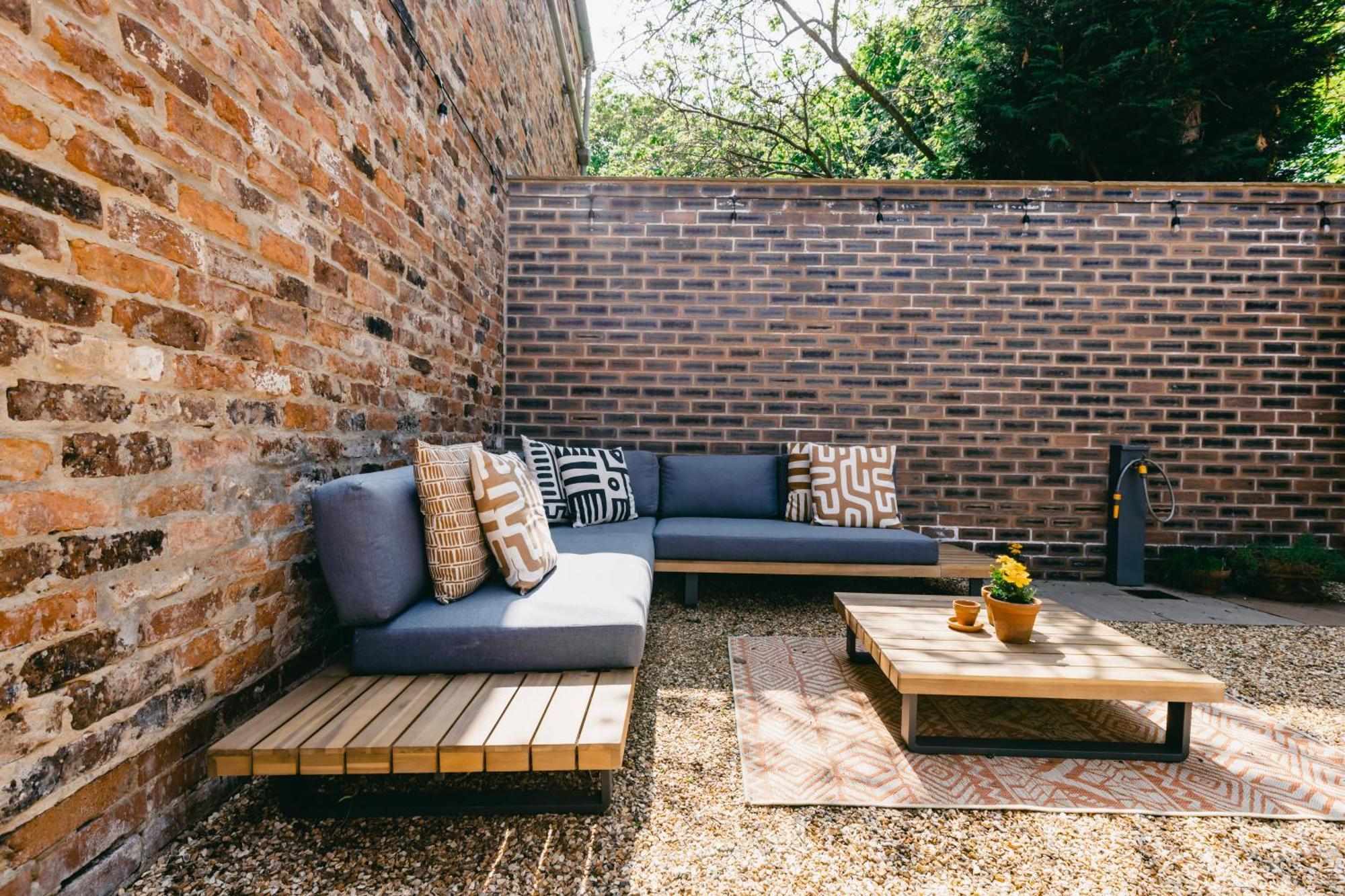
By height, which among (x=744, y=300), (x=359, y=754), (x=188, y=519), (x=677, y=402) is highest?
(x=744, y=300)

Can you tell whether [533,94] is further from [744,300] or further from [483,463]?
[483,463]

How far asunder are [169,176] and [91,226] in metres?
0.25

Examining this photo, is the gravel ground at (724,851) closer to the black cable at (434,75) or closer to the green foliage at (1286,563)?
the black cable at (434,75)

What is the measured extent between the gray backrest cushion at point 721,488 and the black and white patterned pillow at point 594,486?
0.30 m

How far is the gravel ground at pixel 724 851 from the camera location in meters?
1.23

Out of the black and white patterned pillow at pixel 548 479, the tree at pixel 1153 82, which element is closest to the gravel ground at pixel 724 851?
the black and white patterned pillow at pixel 548 479

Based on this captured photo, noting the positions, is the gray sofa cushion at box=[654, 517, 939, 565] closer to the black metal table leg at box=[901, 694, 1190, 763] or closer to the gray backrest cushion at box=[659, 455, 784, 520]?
the gray backrest cushion at box=[659, 455, 784, 520]

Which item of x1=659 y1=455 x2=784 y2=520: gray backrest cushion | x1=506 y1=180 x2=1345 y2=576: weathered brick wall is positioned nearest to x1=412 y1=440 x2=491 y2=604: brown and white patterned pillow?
x1=659 y1=455 x2=784 y2=520: gray backrest cushion

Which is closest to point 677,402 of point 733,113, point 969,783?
point 969,783

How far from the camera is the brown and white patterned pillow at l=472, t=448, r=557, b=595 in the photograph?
6.26 ft

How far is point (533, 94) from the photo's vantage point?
4.66 metres

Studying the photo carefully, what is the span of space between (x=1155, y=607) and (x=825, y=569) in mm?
1993


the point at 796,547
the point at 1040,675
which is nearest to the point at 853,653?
the point at 796,547

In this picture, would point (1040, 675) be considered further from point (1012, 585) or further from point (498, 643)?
point (498, 643)
